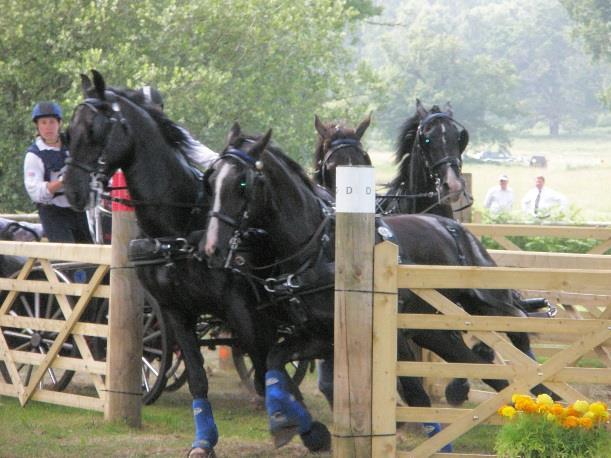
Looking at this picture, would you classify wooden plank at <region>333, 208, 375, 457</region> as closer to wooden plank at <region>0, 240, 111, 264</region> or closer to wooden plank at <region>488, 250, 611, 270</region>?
wooden plank at <region>488, 250, 611, 270</region>

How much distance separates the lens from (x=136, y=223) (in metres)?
8.20

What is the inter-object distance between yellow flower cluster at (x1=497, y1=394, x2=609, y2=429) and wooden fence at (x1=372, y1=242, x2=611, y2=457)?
0.14 meters

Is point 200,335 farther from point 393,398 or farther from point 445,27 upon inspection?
point 445,27

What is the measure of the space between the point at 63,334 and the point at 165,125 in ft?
7.13

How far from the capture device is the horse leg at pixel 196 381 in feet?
23.8

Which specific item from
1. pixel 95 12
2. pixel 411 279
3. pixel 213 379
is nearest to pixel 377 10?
pixel 95 12

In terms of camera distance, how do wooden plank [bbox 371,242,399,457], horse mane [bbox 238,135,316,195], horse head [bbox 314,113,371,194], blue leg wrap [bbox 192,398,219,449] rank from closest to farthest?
wooden plank [bbox 371,242,399,457] → blue leg wrap [bbox 192,398,219,449] → horse mane [bbox 238,135,316,195] → horse head [bbox 314,113,371,194]

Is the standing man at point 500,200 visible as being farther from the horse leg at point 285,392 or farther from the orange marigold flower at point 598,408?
the orange marigold flower at point 598,408

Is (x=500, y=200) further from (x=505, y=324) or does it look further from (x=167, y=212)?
(x=505, y=324)

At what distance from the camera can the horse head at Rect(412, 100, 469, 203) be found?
31.3 ft

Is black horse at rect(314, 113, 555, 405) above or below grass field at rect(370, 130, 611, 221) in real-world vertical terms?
above

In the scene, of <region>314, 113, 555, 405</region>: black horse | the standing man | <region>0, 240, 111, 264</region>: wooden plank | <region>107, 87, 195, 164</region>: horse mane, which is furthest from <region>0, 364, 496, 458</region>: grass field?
the standing man

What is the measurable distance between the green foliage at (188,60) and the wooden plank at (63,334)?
1084cm

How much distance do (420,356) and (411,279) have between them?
3.83 m
